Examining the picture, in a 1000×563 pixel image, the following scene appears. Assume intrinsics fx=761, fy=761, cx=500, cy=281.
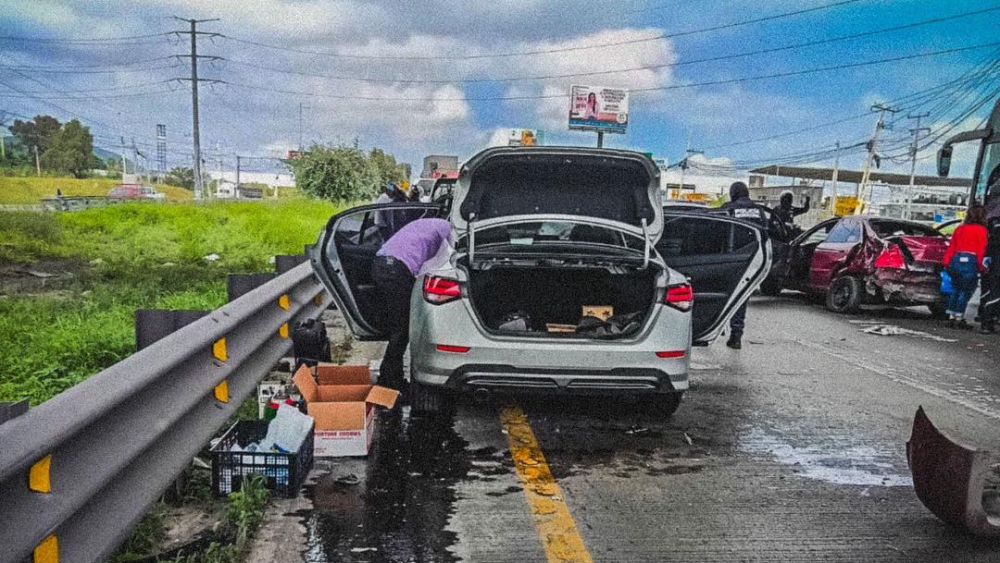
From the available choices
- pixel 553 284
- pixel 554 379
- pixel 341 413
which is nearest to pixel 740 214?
pixel 553 284

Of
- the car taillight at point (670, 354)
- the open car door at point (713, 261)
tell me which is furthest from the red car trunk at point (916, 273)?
the car taillight at point (670, 354)

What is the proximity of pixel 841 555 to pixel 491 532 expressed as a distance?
1509 millimetres

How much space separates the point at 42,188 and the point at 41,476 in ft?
141

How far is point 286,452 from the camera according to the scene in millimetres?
3676

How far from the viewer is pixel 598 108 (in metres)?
69.1

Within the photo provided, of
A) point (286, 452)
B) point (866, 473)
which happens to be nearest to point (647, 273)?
point (866, 473)

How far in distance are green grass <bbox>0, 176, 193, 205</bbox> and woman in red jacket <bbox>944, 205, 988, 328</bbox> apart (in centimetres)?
2043

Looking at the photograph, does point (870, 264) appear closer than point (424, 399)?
No

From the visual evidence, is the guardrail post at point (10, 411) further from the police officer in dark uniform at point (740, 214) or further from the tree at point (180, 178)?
the tree at point (180, 178)

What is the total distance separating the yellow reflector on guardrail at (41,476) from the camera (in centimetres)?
214

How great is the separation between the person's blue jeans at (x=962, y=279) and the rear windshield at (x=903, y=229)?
1.37m

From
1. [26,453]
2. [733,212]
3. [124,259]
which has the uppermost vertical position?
[733,212]

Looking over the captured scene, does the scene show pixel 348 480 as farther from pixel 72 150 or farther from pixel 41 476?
pixel 72 150

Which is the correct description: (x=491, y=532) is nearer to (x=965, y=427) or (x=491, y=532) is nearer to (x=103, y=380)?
(x=103, y=380)
